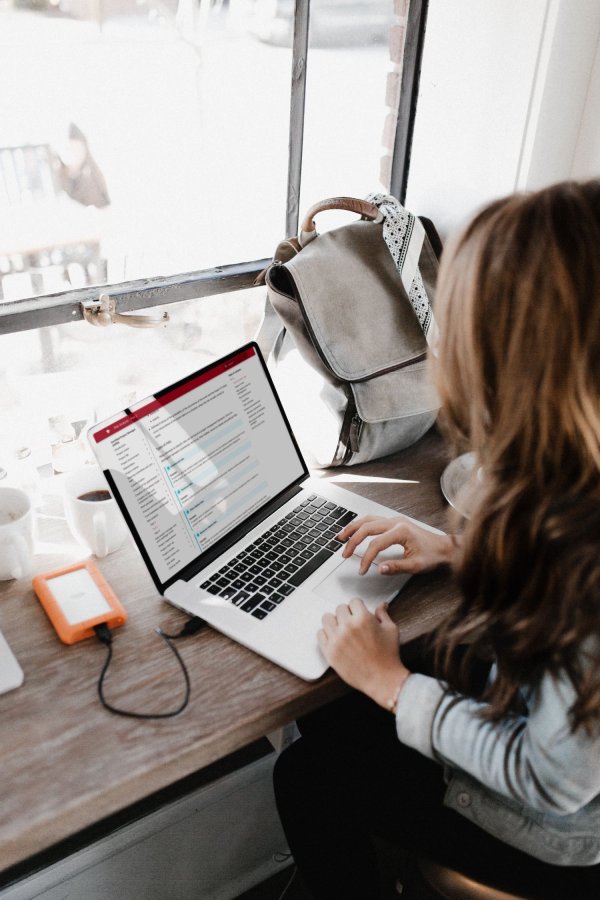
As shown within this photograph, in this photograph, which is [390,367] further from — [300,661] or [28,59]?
[28,59]

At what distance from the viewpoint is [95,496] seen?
1.00 meters

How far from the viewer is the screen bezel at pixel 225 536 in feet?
2.85

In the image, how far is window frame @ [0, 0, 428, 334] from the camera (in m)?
1.13

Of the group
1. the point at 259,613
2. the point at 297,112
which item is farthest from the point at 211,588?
the point at 297,112

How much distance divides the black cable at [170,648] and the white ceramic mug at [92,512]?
155mm

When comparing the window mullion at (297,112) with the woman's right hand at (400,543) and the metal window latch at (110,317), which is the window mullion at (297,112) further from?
the woman's right hand at (400,543)

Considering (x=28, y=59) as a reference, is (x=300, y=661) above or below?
below

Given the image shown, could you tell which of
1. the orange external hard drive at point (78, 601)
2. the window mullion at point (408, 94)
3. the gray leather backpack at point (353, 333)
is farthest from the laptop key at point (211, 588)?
the window mullion at point (408, 94)

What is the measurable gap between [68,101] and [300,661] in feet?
2.82

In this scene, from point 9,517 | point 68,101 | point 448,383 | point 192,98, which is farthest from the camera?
point 192,98

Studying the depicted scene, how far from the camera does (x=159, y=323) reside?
1.14 m

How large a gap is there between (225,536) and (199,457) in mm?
112

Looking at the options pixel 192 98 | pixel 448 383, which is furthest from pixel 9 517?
pixel 192 98

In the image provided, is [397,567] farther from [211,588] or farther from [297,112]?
[297,112]
